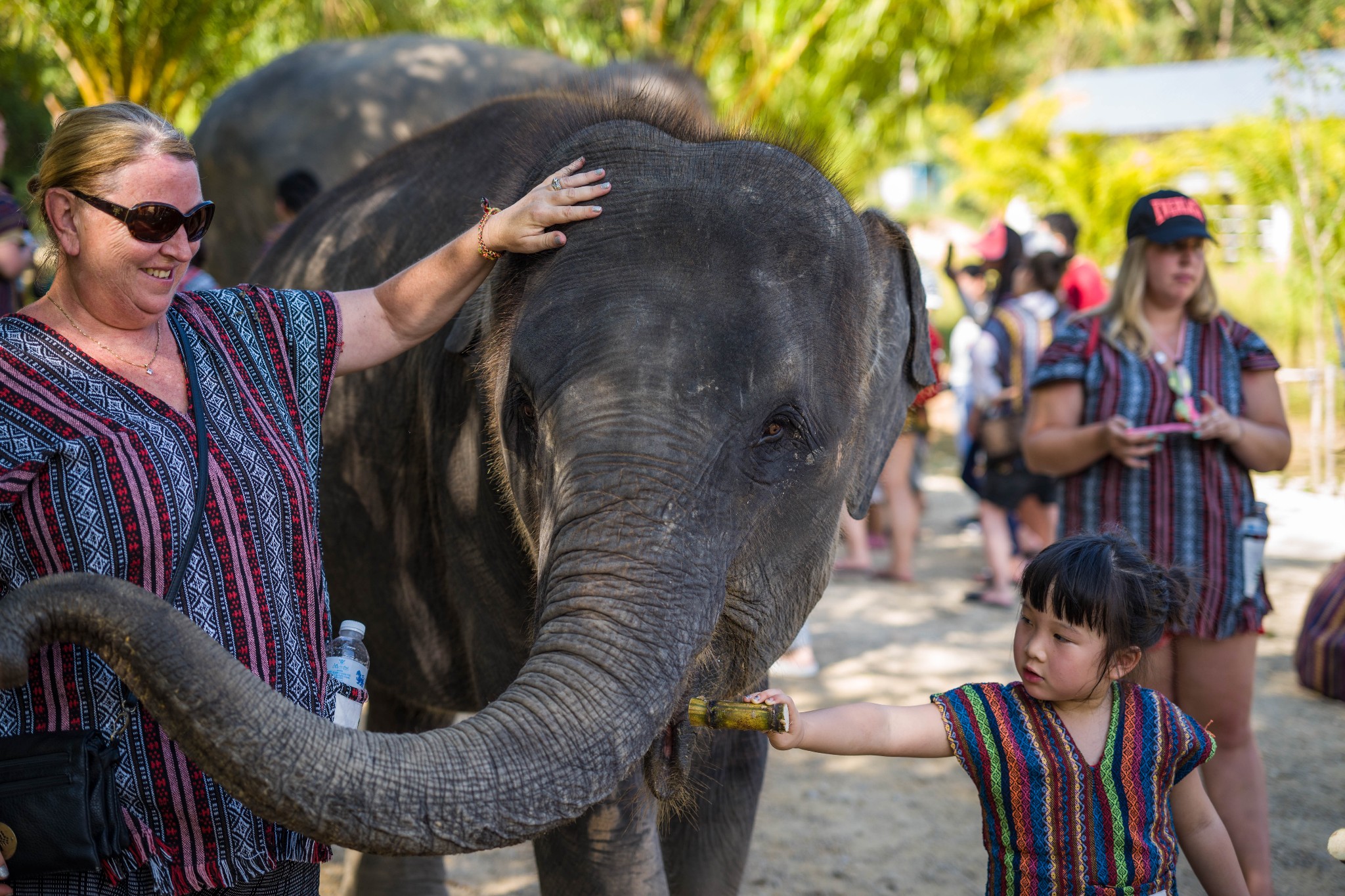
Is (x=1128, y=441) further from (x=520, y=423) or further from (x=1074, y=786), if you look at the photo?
(x=520, y=423)

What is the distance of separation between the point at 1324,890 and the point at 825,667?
9.66 ft

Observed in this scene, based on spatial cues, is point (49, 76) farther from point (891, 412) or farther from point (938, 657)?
point (891, 412)

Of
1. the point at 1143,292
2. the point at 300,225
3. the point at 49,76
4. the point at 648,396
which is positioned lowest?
the point at 648,396

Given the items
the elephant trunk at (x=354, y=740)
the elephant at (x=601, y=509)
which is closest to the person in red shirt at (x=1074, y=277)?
the elephant at (x=601, y=509)

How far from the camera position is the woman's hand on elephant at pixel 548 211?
2463 mm

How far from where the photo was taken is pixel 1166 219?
390 centimetres

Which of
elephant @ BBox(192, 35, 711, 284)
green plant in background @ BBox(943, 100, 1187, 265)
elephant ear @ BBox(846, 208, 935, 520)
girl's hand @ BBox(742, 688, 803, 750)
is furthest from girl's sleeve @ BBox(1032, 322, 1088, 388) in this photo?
green plant in background @ BBox(943, 100, 1187, 265)

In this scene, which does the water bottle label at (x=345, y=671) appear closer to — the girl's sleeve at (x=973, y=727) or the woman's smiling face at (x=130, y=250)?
the woman's smiling face at (x=130, y=250)

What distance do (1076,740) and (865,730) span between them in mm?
449

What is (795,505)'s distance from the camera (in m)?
2.41

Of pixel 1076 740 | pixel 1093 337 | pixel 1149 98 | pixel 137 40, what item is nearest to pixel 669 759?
pixel 1076 740

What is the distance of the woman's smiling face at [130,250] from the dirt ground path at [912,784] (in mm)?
2827

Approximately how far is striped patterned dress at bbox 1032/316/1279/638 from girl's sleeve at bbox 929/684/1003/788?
4.41 feet

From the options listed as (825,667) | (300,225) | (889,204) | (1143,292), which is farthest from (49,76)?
(889,204)
